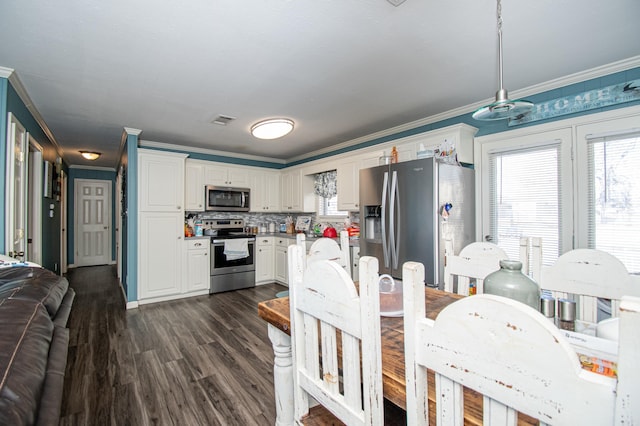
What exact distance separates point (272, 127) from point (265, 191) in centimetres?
234

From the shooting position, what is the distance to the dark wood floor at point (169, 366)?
185 cm

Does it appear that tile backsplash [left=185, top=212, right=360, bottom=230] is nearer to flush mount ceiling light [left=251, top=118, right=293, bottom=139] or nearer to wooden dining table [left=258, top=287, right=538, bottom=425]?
flush mount ceiling light [left=251, top=118, right=293, bottom=139]

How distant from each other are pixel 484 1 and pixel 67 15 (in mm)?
2343

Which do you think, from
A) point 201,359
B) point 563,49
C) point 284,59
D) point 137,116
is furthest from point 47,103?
point 563,49

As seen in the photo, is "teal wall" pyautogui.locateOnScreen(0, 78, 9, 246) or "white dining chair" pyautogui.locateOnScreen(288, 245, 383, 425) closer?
"white dining chair" pyautogui.locateOnScreen(288, 245, 383, 425)

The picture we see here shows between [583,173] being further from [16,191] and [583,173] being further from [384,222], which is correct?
[16,191]

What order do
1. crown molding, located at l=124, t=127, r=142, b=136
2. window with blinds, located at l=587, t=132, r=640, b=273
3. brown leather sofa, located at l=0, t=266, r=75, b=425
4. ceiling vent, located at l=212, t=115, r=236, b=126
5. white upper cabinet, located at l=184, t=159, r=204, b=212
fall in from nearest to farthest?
brown leather sofa, located at l=0, t=266, r=75, b=425, window with blinds, located at l=587, t=132, r=640, b=273, ceiling vent, located at l=212, t=115, r=236, b=126, crown molding, located at l=124, t=127, r=142, b=136, white upper cabinet, located at l=184, t=159, r=204, b=212

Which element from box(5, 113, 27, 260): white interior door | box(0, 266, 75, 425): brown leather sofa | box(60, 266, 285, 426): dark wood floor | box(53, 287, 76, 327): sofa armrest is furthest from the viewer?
box(5, 113, 27, 260): white interior door

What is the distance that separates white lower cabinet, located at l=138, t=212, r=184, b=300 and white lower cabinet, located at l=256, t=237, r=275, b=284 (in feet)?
4.06

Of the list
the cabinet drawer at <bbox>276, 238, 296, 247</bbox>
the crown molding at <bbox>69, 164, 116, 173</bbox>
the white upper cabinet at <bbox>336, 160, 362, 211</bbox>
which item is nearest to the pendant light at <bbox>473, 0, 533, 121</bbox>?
the white upper cabinet at <bbox>336, 160, 362, 211</bbox>

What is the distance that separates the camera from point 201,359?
252 centimetres

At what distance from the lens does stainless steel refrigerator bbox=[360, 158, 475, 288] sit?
2691 mm

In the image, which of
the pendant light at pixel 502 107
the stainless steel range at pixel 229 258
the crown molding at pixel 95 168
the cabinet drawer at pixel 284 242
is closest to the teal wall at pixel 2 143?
the stainless steel range at pixel 229 258

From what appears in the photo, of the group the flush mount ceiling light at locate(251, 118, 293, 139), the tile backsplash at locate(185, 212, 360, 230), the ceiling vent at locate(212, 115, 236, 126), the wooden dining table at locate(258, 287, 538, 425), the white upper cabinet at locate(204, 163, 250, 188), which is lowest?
the wooden dining table at locate(258, 287, 538, 425)
